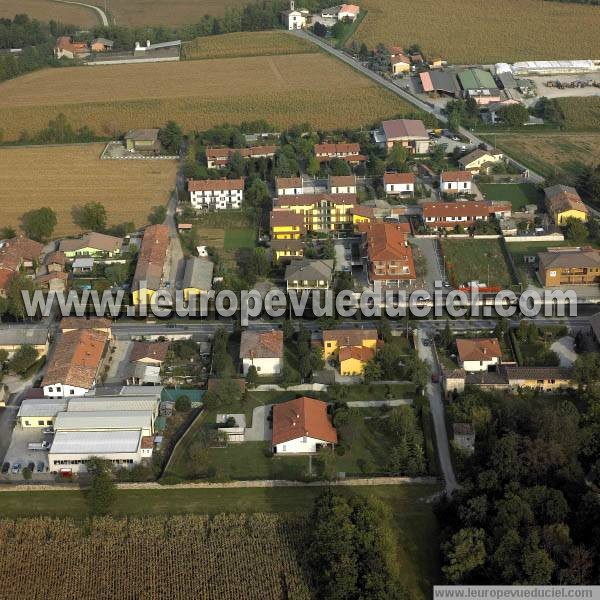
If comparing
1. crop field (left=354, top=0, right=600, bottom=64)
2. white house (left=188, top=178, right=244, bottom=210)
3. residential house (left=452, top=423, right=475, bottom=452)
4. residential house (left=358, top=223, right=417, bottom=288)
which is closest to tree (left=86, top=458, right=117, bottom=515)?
residential house (left=452, top=423, right=475, bottom=452)

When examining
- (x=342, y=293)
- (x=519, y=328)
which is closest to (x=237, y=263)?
(x=342, y=293)

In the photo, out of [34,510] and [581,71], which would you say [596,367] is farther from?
[581,71]

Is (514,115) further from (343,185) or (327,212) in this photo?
(327,212)

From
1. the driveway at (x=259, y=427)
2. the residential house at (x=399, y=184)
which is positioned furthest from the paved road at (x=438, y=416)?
the residential house at (x=399, y=184)

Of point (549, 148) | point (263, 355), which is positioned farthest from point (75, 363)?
point (549, 148)

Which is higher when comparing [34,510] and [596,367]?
[596,367]

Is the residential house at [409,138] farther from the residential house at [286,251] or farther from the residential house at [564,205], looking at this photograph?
the residential house at [286,251]
